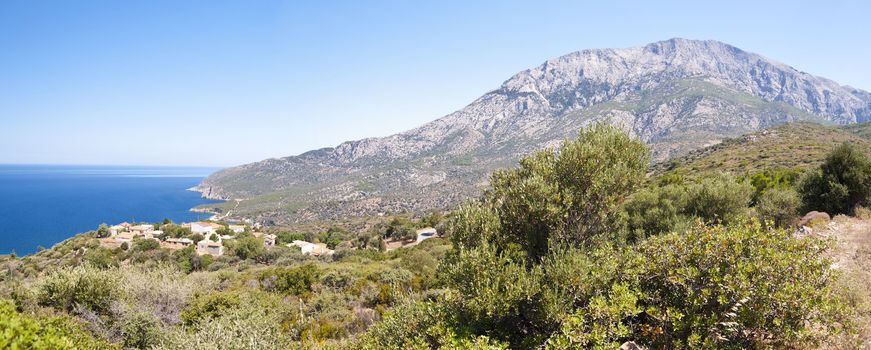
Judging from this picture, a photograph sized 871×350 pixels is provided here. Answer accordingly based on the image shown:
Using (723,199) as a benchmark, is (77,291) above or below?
below

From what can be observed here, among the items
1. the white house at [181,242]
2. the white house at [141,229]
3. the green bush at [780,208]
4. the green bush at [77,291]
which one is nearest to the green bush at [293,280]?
the green bush at [77,291]

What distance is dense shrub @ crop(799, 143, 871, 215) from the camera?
20.3 meters

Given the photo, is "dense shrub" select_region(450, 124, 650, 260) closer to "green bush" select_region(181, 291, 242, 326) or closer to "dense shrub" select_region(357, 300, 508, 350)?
"dense shrub" select_region(357, 300, 508, 350)

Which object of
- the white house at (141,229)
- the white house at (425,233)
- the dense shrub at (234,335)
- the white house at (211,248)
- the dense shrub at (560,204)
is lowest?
the white house at (425,233)

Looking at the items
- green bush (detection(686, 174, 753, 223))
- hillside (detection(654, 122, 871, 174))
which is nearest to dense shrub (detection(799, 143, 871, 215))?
green bush (detection(686, 174, 753, 223))

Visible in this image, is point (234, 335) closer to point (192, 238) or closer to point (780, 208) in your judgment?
point (780, 208)

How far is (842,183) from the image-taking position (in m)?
21.1

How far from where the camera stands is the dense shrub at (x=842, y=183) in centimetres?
2028

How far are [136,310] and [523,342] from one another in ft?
62.2

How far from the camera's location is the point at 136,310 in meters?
18.1

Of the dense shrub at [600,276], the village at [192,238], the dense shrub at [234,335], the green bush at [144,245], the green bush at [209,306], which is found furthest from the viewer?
the village at [192,238]

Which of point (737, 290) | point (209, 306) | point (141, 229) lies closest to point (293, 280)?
point (209, 306)

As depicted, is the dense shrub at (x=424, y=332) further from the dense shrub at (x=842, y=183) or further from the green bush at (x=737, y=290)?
the dense shrub at (x=842, y=183)

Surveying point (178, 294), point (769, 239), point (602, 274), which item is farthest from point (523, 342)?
point (178, 294)
